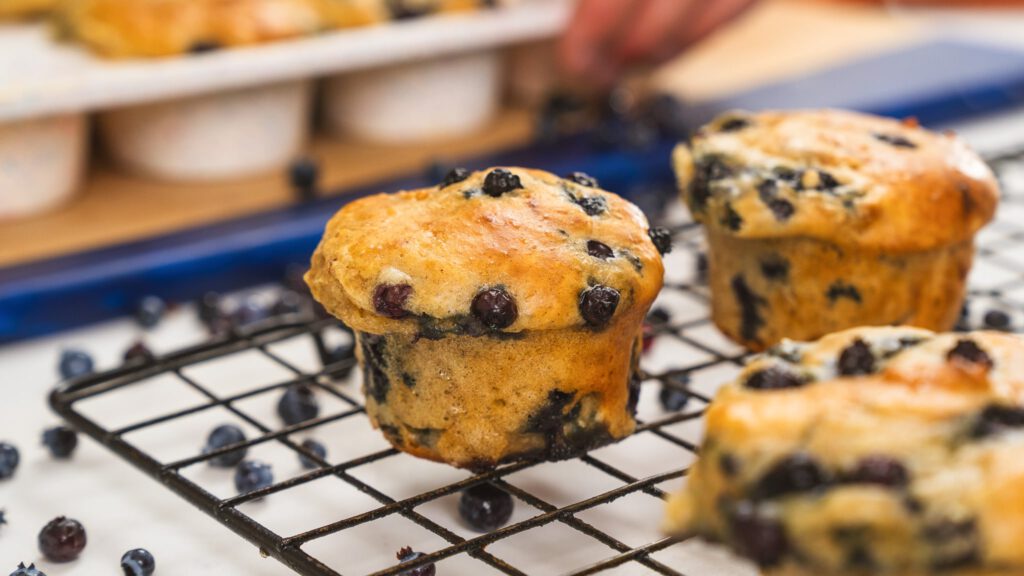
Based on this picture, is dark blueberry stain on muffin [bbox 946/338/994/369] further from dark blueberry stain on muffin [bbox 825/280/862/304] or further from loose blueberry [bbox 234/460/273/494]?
loose blueberry [bbox 234/460/273/494]

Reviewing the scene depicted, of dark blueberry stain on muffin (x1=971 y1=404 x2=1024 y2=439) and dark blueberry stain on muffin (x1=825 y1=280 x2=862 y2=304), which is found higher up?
dark blueberry stain on muffin (x1=971 y1=404 x2=1024 y2=439)

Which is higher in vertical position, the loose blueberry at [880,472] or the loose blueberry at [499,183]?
the loose blueberry at [499,183]

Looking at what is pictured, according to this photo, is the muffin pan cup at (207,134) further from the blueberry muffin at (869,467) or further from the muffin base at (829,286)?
the blueberry muffin at (869,467)

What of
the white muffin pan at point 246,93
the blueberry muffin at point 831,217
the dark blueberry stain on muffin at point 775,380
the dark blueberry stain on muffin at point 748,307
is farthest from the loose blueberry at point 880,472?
the white muffin pan at point 246,93

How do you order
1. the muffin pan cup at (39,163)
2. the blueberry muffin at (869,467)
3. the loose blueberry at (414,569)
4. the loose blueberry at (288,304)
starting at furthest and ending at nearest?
1. the muffin pan cup at (39,163)
2. the loose blueberry at (288,304)
3. the loose blueberry at (414,569)
4. the blueberry muffin at (869,467)

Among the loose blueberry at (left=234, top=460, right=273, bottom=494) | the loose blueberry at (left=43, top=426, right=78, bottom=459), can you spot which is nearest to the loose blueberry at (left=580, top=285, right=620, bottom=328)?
the loose blueberry at (left=234, top=460, right=273, bottom=494)

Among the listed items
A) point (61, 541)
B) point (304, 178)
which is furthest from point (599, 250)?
point (304, 178)
